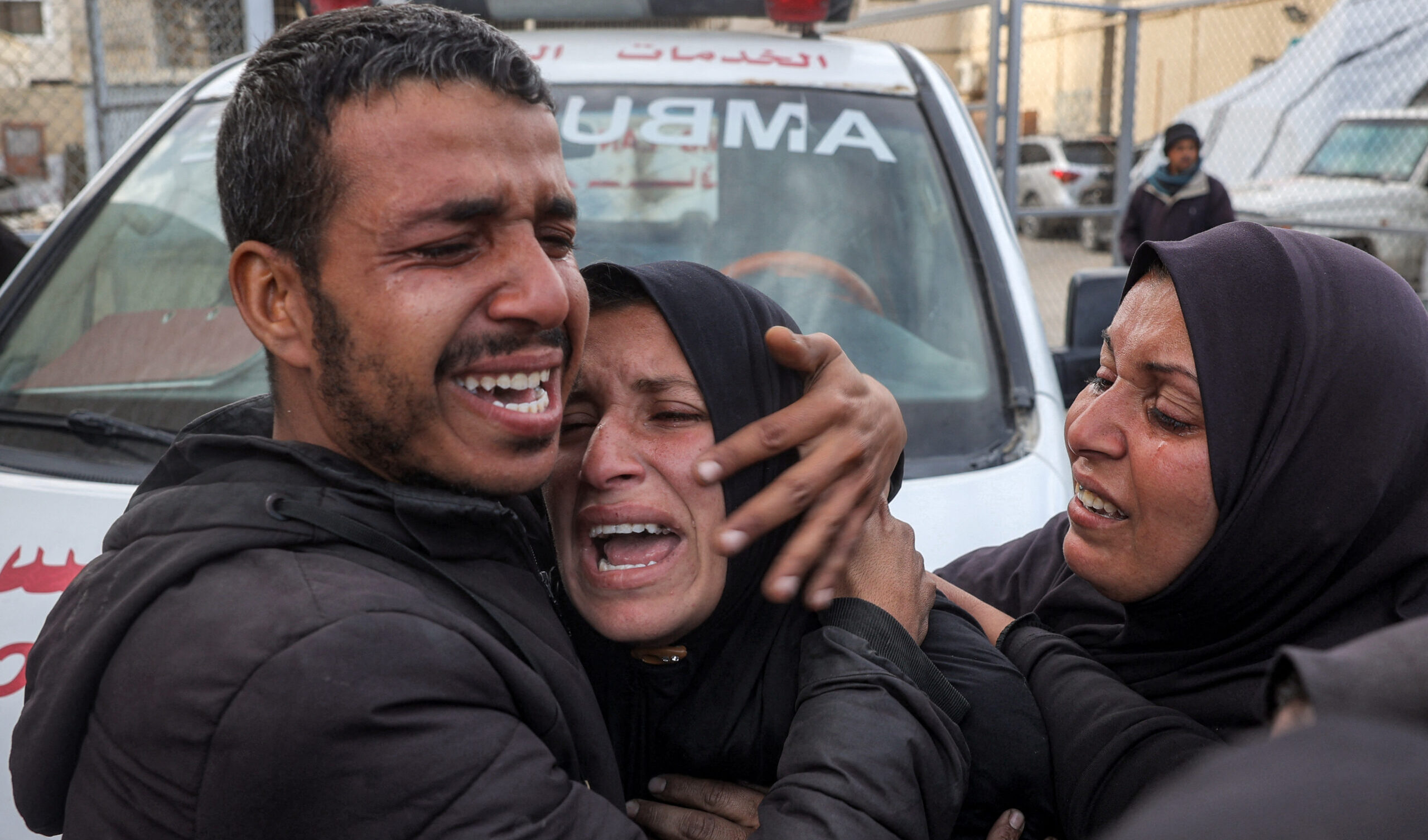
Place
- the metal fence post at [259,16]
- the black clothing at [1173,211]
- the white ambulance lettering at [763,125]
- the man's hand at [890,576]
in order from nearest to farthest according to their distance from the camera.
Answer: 1. the man's hand at [890,576]
2. the white ambulance lettering at [763,125]
3. the metal fence post at [259,16]
4. the black clothing at [1173,211]

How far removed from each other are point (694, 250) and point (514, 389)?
151cm

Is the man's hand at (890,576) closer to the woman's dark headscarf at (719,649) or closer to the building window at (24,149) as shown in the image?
the woman's dark headscarf at (719,649)

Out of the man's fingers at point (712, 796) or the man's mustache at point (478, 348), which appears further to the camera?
the man's fingers at point (712, 796)

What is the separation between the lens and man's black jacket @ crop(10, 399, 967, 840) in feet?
3.75

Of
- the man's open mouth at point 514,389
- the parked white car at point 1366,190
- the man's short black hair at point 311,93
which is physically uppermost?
the man's short black hair at point 311,93

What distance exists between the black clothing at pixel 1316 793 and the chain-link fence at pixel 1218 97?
20.9 ft

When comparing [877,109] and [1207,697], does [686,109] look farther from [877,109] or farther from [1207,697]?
[1207,697]

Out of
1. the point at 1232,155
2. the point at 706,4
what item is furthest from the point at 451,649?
the point at 1232,155

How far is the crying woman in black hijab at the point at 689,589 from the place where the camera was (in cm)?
163

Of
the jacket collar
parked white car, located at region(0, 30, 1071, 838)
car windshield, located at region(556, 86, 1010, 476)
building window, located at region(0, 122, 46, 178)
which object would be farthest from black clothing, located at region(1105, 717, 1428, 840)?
building window, located at region(0, 122, 46, 178)

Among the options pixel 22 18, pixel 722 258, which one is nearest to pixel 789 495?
pixel 722 258

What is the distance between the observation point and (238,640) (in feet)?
3.78

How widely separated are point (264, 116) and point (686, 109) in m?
1.81

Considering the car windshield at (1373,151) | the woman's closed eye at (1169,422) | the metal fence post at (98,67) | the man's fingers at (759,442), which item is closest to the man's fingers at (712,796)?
the man's fingers at (759,442)
